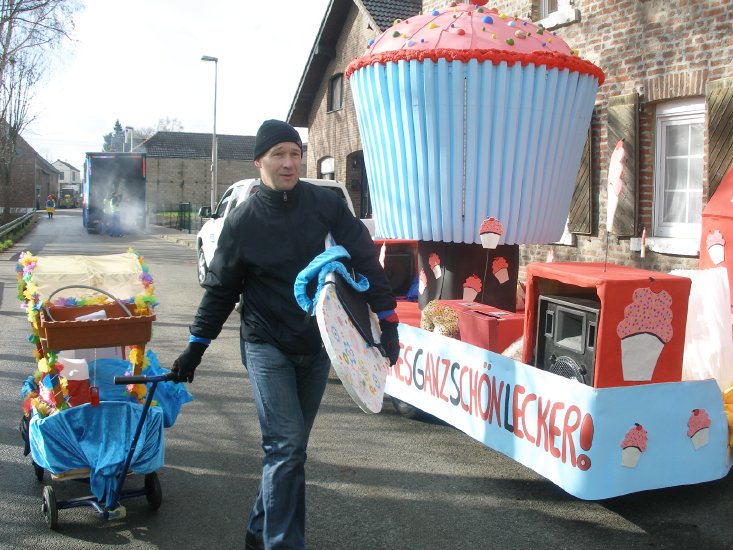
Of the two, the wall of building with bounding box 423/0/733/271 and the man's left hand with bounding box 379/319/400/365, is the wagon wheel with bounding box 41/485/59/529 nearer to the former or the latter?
the man's left hand with bounding box 379/319/400/365

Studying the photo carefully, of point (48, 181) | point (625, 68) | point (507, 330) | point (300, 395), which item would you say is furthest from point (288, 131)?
point (48, 181)

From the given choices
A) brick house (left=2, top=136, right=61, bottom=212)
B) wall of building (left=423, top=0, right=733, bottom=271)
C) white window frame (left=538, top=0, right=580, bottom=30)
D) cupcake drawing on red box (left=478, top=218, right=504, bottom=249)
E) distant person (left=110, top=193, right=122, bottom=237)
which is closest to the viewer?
cupcake drawing on red box (left=478, top=218, right=504, bottom=249)

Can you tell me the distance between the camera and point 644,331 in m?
3.96

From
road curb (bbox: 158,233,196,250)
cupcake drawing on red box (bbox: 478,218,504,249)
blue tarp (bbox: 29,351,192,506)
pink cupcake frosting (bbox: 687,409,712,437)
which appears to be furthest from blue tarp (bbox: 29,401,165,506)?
road curb (bbox: 158,233,196,250)

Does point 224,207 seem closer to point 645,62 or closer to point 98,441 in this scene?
point 645,62

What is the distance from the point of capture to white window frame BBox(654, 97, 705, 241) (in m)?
8.76

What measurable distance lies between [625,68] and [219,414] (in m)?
6.74

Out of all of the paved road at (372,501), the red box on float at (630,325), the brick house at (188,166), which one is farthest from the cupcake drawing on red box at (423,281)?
the brick house at (188,166)

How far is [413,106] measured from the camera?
6.05 m

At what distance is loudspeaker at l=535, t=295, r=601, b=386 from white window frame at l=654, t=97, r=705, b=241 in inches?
193

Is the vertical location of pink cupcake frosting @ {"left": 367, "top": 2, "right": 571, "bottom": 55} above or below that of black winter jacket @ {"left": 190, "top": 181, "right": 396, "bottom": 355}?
above

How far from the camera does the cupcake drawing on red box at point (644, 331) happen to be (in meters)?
3.92

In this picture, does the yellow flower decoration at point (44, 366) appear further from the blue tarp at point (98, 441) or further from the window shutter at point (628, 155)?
the window shutter at point (628, 155)

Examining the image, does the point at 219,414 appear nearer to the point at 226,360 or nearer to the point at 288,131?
the point at 226,360
